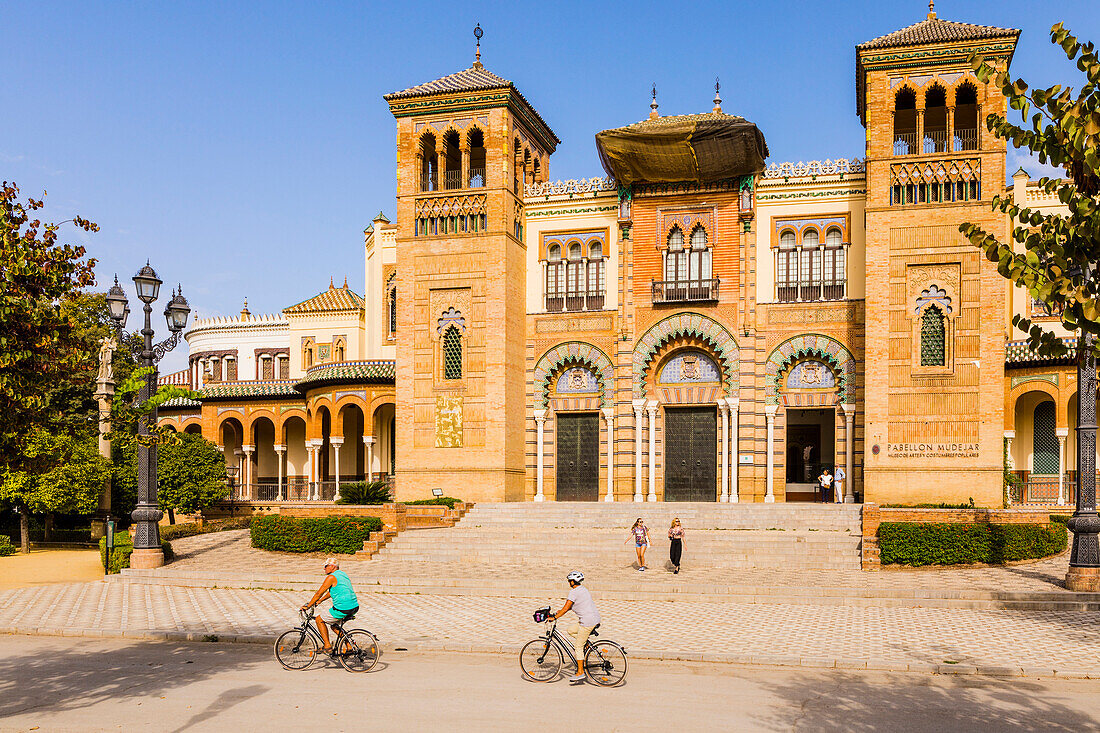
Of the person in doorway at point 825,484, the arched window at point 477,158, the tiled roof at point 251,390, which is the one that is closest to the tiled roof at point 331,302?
the tiled roof at point 251,390

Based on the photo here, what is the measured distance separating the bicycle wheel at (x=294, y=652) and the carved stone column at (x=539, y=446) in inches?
667

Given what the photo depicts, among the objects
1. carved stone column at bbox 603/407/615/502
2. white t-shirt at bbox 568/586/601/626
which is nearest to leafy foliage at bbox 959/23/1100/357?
white t-shirt at bbox 568/586/601/626

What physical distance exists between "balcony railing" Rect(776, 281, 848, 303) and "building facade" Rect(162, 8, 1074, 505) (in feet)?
0.19

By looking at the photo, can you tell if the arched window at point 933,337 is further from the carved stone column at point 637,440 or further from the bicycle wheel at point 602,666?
the bicycle wheel at point 602,666

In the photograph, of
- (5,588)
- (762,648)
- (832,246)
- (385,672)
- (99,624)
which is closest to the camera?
(385,672)

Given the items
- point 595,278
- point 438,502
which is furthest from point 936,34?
point 438,502

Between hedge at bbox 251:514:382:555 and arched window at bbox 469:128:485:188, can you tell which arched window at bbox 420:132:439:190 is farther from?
hedge at bbox 251:514:382:555

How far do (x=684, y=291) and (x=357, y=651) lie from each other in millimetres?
18919

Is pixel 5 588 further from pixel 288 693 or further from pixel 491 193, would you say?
pixel 491 193

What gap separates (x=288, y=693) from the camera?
10117 mm

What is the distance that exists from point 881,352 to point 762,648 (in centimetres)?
1440

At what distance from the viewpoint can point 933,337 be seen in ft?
82.1

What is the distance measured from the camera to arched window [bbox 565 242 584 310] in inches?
1158

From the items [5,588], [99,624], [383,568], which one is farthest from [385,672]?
[5,588]
